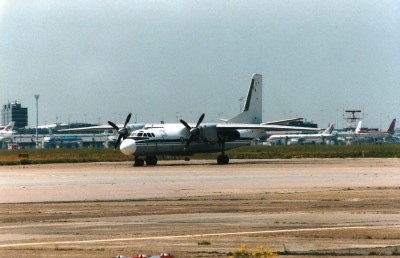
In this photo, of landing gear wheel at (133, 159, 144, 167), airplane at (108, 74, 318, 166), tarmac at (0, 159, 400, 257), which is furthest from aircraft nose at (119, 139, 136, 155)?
tarmac at (0, 159, 400, 257)

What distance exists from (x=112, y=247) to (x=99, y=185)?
2215 cm

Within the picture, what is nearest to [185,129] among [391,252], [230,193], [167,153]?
[167,153]

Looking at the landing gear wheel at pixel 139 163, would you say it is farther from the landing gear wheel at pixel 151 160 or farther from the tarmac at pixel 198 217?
the tarmac at pixel 198 217

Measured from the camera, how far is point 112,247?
16688mm

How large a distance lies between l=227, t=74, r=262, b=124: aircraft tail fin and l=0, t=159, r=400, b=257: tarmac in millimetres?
32998

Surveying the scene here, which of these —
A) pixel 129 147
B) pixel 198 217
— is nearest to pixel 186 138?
pixel 129 147

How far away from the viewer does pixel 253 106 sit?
246 ft

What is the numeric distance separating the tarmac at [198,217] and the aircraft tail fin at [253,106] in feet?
108

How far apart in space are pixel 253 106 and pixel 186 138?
11.4m

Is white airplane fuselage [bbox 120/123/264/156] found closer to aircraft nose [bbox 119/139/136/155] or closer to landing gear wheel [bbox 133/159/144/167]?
aircraft nose [bbox 119/139/136/155]

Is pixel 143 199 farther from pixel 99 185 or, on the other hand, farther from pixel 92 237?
pixel 92 237

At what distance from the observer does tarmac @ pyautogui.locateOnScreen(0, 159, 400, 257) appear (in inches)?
666

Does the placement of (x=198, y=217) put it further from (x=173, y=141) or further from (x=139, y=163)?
(x=173, y=141)

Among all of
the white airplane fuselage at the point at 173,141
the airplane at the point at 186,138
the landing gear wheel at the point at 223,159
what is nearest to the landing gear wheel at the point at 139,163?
the airplane at the point at 186,138
